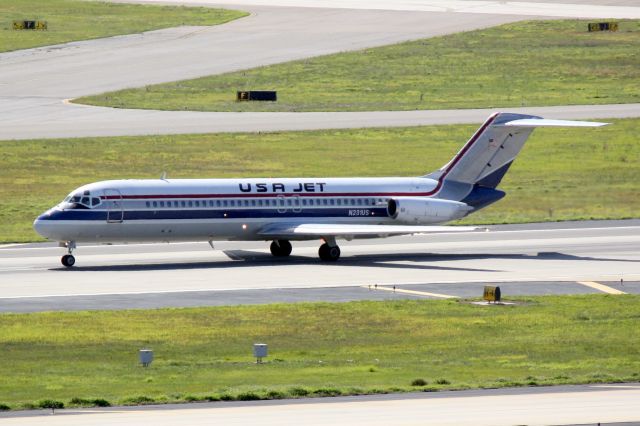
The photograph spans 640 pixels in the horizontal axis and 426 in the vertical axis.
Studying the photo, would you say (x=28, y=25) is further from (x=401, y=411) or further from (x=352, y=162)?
(x=401, y=411)

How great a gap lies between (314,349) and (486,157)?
24.8m

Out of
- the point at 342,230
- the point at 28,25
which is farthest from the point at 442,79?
the point at 342,230

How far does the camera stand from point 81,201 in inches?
2117

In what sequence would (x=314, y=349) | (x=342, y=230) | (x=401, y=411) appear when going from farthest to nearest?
(x=342, y=230) → (x=314, y=349) → (x=401, y=411)

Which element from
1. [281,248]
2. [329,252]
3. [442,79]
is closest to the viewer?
[329,252]

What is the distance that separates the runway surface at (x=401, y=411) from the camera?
91.5ft

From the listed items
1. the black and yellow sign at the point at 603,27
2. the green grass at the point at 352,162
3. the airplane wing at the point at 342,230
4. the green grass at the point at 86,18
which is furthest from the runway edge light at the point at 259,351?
the black and yellow sign at the point at 603,27

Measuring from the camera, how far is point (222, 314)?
42969mm

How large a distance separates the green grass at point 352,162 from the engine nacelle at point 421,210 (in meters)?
10.2

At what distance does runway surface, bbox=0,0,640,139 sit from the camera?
3740 inches

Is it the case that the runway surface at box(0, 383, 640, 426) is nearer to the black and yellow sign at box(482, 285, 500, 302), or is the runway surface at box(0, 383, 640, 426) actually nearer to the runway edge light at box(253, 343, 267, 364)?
the runway edge light at box(253, 343, 267, 364)

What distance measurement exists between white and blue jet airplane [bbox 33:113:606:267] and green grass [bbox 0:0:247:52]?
73.6 metres

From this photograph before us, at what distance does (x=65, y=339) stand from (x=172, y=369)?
5.69 metres

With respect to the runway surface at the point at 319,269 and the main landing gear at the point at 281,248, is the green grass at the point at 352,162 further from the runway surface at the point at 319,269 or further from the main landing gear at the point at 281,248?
the main landing gear at the point at 281,248
